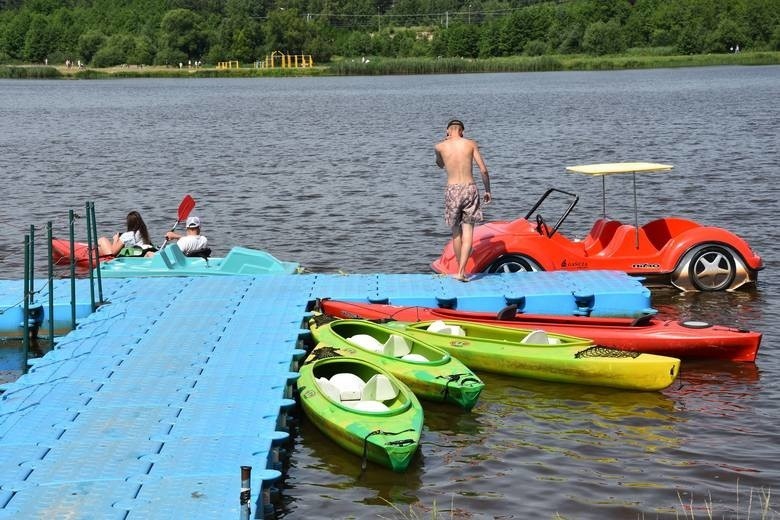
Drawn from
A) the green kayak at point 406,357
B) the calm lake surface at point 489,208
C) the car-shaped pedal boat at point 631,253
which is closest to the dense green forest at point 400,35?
the calm lake surface at point 489,208

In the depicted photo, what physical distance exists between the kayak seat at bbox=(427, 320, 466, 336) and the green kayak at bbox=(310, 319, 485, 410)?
36 centimetres

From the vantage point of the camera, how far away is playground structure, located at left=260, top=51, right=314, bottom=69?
14875 cm

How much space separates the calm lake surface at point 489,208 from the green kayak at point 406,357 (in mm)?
376

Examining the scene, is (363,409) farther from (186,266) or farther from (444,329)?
(186,266)

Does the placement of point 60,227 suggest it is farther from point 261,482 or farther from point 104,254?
point 261,482

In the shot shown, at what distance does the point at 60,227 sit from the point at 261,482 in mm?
18935

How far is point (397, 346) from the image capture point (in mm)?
13039

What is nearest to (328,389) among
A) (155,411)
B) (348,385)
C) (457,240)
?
(348,385)

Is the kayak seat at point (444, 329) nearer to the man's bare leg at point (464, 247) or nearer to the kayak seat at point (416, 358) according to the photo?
the kayak seat at point (416, 358)

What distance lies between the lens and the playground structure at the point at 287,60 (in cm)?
14875

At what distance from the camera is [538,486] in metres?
10.5

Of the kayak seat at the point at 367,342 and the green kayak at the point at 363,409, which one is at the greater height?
the kayak seat at the point at 367,342

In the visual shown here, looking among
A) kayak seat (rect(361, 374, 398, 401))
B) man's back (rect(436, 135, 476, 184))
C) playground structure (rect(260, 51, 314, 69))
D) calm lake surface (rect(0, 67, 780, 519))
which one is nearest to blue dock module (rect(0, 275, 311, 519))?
kayak seat (rect(361, 374, 398, 401))

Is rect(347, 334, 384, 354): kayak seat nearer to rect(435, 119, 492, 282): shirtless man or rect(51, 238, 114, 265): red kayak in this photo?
rect(435, 119, 492, 282): shirtless man
